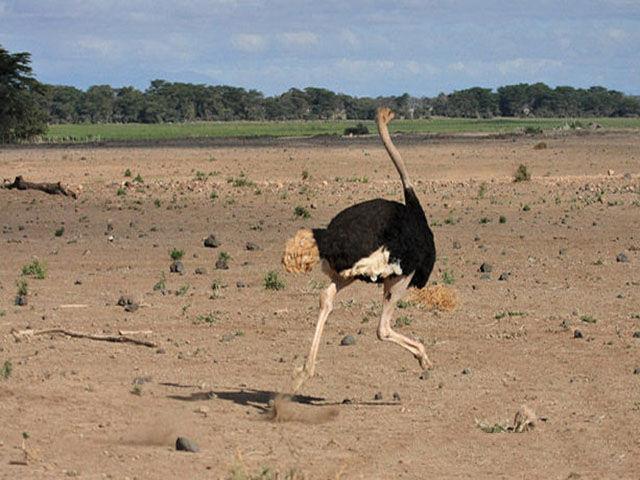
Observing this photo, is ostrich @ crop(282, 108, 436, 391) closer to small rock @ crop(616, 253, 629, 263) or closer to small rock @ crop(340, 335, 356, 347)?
small rock @ crop(340, 335, 356, 347)

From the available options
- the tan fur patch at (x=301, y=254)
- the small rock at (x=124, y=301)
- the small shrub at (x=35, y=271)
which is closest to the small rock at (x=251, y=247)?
the small shrub at (x=35, y=271)

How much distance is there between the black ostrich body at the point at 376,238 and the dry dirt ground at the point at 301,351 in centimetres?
98

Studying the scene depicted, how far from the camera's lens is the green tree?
2272 inches

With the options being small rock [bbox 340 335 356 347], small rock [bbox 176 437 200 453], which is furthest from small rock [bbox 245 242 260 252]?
small rock [bbox 176 437 200 453]

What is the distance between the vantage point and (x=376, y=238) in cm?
1005

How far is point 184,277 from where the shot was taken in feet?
55.7

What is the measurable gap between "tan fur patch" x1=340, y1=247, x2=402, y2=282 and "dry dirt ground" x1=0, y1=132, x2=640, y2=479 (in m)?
0.91

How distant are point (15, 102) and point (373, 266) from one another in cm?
4977

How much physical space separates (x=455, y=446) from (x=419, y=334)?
4.10 m

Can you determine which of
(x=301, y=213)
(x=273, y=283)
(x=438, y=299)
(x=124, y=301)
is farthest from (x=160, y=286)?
(x=301, y=213)

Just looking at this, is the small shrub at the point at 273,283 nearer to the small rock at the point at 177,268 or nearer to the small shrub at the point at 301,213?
the small rock at the point at 177,268

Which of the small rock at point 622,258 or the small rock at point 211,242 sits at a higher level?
the small rock at point 622,258

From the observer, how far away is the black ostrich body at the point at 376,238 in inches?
394

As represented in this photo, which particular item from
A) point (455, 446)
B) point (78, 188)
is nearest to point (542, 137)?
point (78, 188)
